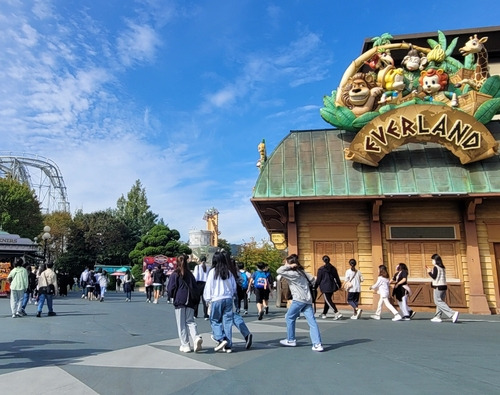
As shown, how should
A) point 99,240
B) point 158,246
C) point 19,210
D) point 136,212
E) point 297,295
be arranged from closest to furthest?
1. point 297,295
2. point 19,210
3. point 158,246
4. point 99,240
5. point 136,212

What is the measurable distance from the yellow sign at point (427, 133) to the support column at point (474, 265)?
184 centimetres

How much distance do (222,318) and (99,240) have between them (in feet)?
166

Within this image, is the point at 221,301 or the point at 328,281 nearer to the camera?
the point at 221,301

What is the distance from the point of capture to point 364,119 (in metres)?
14.4

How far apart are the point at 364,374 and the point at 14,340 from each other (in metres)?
7.18

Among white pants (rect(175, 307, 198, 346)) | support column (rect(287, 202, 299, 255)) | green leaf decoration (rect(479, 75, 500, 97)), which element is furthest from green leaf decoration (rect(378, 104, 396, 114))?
white pants (rect(175, 307, 198, 346))

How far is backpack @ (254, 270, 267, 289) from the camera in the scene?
501 inches

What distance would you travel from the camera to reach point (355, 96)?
48.8 ft

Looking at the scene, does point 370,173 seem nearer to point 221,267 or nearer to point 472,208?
point 472,208

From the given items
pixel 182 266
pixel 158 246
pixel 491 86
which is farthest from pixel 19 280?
pixel 158 246

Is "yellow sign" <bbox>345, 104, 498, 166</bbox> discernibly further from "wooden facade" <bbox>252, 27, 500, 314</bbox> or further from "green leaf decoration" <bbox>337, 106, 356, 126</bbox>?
"green leaf decoration" <bbox>337, 106, 356, 126</bbox>

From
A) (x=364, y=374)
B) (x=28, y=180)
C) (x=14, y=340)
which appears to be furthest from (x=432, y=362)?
(x=28, y=180)

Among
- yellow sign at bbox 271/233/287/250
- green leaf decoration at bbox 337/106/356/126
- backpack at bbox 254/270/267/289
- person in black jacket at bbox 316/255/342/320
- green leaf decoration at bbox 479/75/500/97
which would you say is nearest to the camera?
person in black jacket at bbox 316/255/342/320

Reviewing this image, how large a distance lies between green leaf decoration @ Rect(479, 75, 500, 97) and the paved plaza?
8.84 meters
